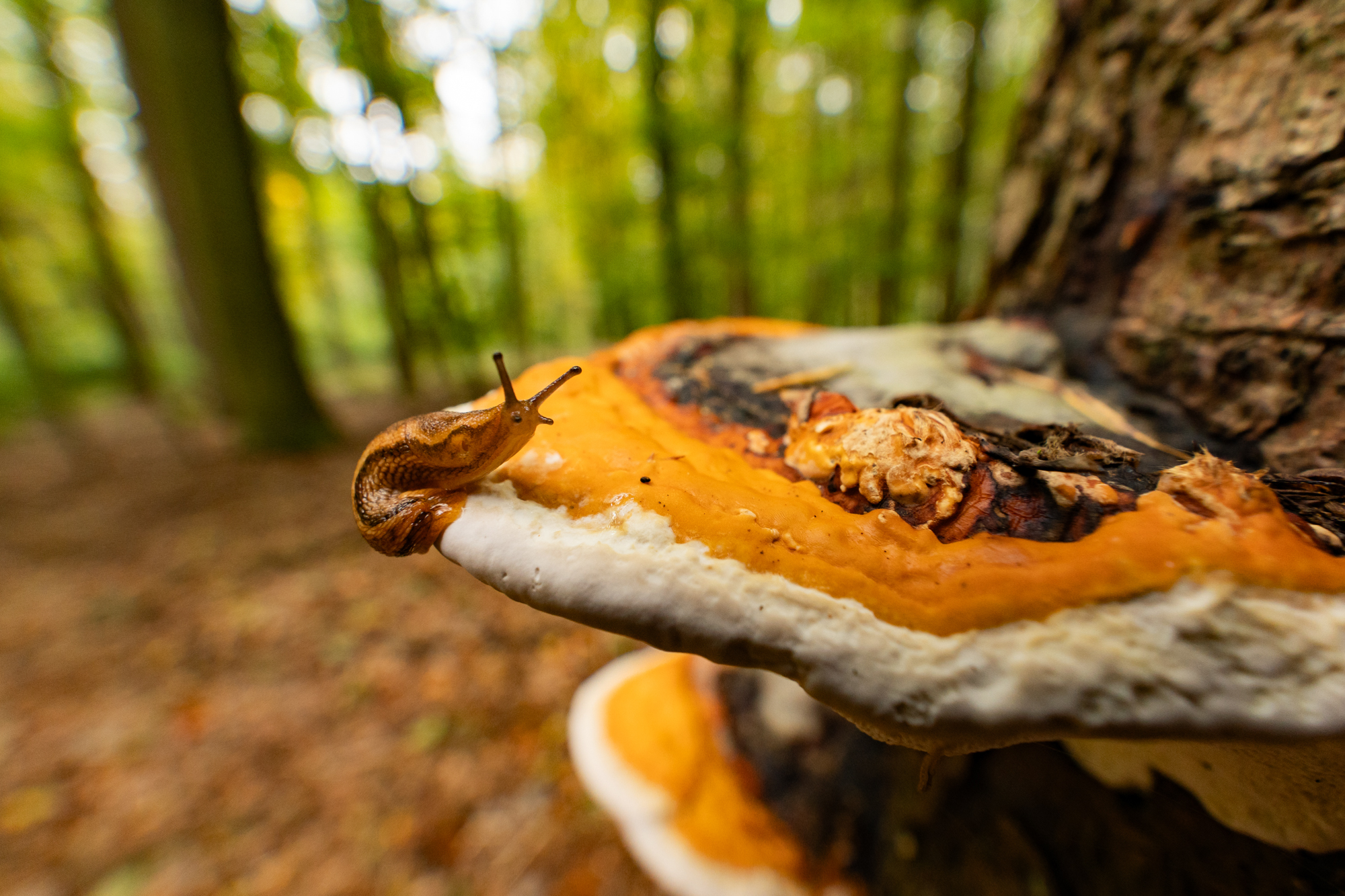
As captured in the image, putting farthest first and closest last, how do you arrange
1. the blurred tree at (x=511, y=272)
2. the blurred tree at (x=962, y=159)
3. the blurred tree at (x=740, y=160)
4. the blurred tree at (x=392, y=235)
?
the blurred tree at (x=511, y=272), the blurred tree at (x=392, y=235), the blurred tree at (x=740, y=160), the blurred tree at (x=962, y=159)

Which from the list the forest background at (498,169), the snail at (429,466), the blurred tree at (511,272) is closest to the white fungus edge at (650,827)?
the snail at (429,466)

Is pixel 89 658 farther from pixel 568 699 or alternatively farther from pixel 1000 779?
pixel 1000 779

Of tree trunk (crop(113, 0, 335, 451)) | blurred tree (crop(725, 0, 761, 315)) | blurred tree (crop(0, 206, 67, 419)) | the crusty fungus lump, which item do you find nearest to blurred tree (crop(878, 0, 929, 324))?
blurred tree (crop(725, 0, 761, 315))

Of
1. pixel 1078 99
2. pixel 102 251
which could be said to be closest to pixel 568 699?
pixel 1078 99

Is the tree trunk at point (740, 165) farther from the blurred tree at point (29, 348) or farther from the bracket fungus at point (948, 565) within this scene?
the blurred tree at point (29, 348)

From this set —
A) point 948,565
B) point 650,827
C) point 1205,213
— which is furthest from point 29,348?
point 1205,213

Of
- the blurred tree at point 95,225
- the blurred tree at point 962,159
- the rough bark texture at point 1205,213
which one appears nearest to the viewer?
the rough bark texture at point 1205,213
